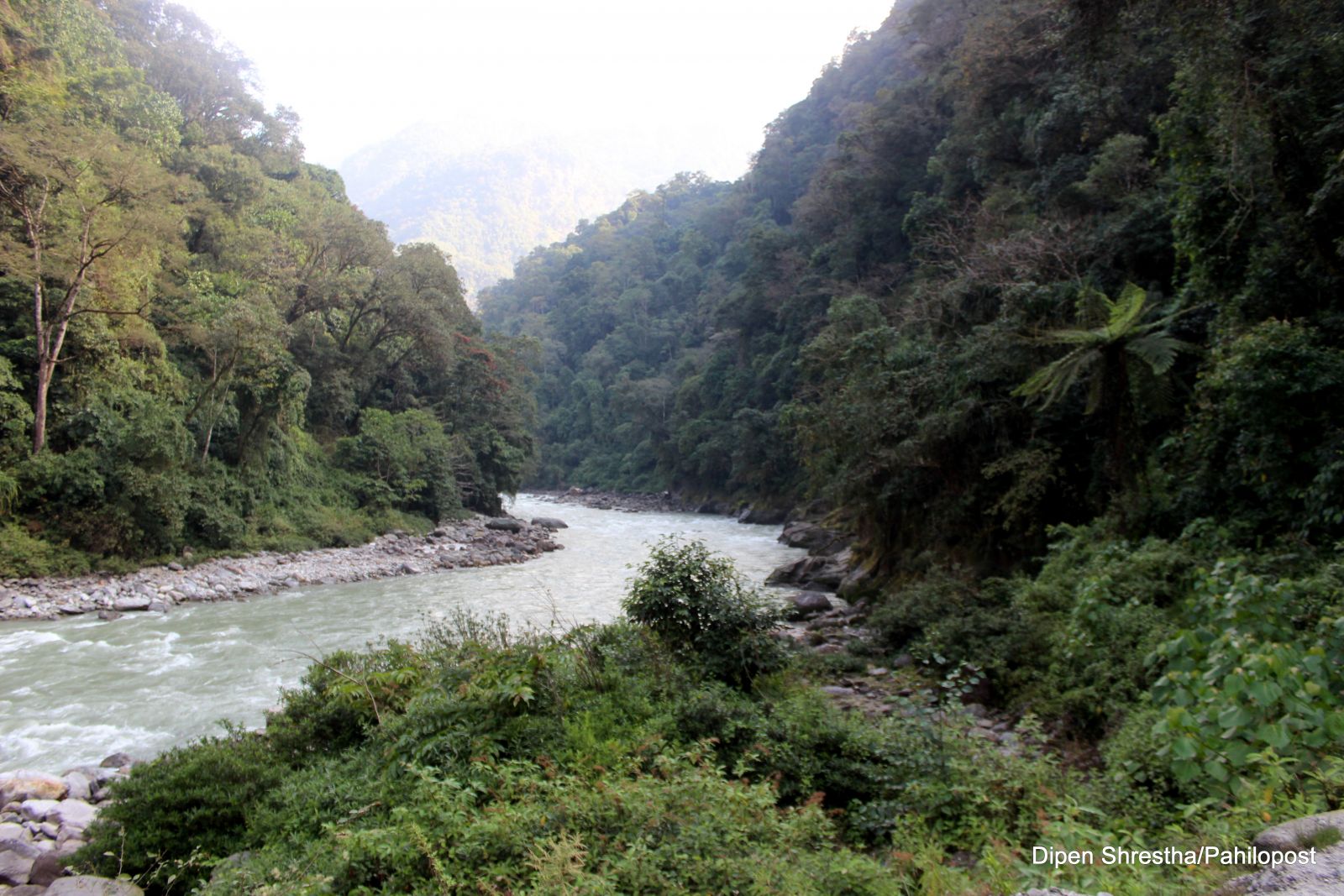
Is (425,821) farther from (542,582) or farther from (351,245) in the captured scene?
(351,245)

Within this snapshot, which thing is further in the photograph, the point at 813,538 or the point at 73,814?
the point at 813,538

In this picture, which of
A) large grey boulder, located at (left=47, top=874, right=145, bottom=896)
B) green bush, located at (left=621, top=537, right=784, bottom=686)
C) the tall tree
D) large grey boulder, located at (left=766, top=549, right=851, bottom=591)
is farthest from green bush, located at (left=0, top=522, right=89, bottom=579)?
large grey boulder, located at (left=766, top=549, right=851, bottom=591)

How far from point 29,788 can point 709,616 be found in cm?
610

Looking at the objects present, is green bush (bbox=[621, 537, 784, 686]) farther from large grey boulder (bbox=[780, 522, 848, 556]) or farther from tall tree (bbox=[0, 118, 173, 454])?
tall tree (bbox=[0, 118, 173, 454])

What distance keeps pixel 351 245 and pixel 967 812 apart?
96.5 feet

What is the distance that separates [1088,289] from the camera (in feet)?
32.4

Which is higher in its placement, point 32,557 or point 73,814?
point 32,557

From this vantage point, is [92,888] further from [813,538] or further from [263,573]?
[813,538]

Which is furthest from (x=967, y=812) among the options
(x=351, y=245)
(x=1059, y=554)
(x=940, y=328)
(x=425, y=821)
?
(x=351, y=245)

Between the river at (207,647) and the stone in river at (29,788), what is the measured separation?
87cm

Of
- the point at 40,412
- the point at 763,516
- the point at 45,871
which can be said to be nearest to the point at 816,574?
the point at 45,871

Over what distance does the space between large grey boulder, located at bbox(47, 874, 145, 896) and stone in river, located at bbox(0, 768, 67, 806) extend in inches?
108

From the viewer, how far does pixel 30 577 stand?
584 inches

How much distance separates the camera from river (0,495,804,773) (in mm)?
8492
